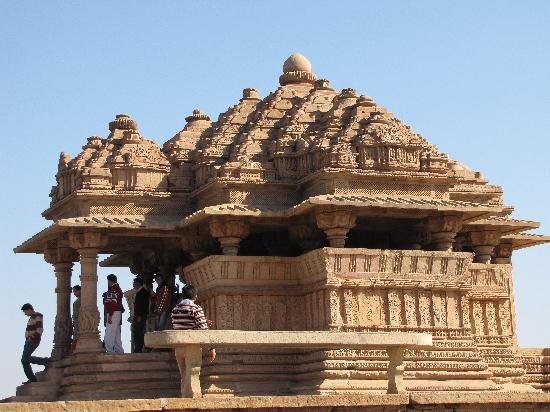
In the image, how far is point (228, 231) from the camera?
68.7 ft

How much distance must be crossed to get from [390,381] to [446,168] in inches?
273

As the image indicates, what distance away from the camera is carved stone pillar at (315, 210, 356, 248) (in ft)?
66.9

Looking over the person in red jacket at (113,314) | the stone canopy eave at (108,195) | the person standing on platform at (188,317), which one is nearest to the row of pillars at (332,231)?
the stone canopy eave at (108,195)

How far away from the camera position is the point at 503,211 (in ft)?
72.3

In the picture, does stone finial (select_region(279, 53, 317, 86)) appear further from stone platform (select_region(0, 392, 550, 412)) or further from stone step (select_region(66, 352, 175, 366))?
stone platform (select_region(0, 392, 550, 412))

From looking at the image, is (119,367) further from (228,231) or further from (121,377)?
(228,231)

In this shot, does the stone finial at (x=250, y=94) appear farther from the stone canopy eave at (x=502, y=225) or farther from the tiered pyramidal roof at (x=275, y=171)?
the stone canopy eave at (x=502, y=225)

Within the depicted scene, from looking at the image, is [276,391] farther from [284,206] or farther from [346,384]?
[284,206]

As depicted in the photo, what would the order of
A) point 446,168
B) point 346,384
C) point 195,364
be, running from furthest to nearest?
point 446,168
point 346,384
point 195,364

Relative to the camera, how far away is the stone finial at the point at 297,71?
24594 mm

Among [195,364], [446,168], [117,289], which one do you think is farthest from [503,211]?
[195,364]

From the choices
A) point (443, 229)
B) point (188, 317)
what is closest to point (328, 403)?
point (188, 317)

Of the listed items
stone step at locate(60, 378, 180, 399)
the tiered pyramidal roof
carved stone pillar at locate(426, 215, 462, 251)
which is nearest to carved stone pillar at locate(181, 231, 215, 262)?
the tiered pyramidal roof

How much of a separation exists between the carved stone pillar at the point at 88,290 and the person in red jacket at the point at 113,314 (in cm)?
52
